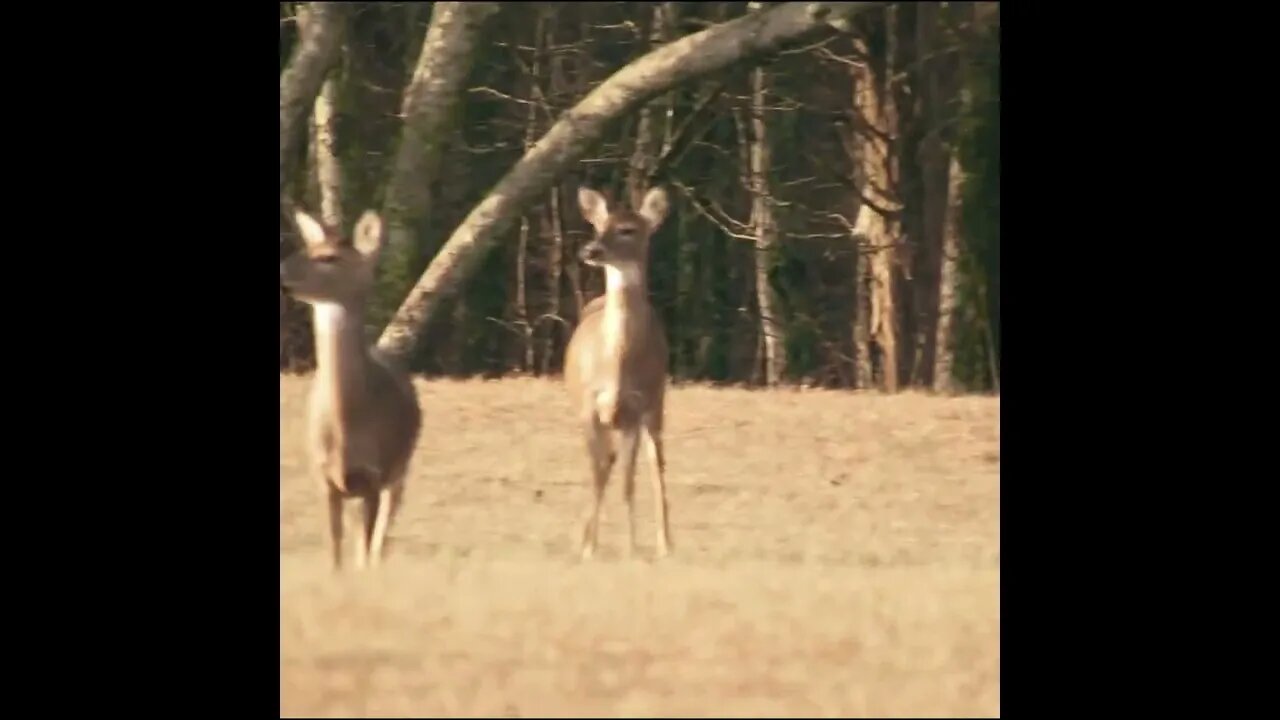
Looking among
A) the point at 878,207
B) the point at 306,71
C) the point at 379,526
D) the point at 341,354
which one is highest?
the point at 306,71

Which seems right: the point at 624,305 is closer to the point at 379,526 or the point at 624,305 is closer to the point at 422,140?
the point at 379,526

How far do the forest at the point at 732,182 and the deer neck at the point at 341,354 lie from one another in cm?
775

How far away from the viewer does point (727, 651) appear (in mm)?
7859

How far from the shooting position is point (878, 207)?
20.8 metres

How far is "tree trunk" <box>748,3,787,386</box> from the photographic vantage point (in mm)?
21172

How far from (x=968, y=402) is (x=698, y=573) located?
21.8ft

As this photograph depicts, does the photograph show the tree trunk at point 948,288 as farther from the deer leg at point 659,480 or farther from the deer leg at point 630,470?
the deer leg at point 630,470

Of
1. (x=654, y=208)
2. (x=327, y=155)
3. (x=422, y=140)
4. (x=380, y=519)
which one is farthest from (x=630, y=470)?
(x=327, y=155)

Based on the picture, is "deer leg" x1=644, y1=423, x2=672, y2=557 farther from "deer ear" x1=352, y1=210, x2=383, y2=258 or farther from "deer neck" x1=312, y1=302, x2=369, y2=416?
"deer ear" x1=352, y1=210, x2=383, y2=258

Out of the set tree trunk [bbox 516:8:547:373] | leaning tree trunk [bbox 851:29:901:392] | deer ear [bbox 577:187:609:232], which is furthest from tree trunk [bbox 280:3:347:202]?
leaning tree trunk [bbox 851:29:901:392]

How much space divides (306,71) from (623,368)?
5405 millimetres

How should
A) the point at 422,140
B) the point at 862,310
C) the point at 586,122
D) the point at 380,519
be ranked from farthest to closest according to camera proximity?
the point at 862,310
the point at 422,140
the point at 586,122
the point at 380,519

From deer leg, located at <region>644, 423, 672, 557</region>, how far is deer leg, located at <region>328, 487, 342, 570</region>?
6.46 ft
